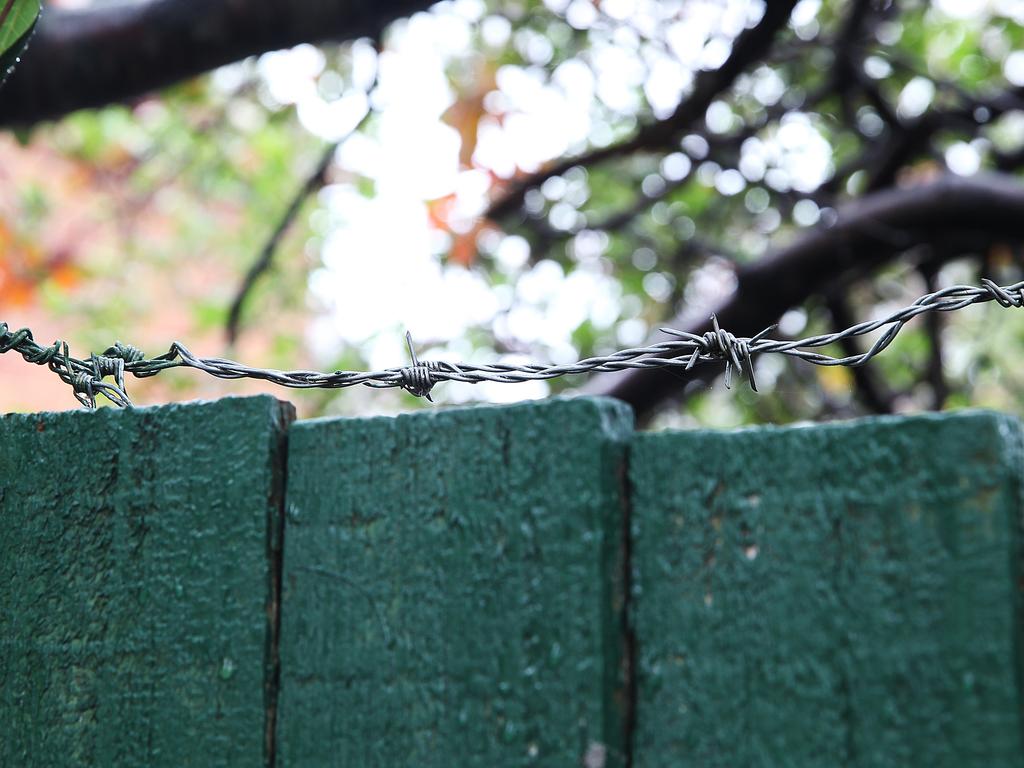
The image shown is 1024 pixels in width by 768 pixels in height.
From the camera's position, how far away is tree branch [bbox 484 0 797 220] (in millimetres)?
2990

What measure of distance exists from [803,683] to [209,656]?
60 cm

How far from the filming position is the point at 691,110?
3.55m

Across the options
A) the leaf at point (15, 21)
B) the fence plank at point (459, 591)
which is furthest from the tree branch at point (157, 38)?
the fence plank at point (459, 591)

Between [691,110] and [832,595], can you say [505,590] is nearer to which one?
[832,595]

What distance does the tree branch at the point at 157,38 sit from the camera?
2.50 meters

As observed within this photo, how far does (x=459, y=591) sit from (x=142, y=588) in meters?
0.37

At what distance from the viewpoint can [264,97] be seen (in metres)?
4.80

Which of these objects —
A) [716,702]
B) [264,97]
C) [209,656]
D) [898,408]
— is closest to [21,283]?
[264,97]

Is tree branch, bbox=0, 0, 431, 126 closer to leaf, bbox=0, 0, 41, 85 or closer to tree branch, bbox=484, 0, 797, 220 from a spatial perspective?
tree branch, bbox=484, 0, 797, 220

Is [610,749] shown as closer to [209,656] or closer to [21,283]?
[209,656]

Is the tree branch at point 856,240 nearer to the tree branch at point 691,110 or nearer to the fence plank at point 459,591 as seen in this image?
the tree branch at point 691,110

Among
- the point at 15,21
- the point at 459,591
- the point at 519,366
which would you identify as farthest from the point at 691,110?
the point at 459,591

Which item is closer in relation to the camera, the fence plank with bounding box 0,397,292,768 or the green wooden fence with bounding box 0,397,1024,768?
the green wooden fence with bounding box 0,397,1024,768

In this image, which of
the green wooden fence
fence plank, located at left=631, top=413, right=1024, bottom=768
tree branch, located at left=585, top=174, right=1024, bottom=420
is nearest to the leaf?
the green wooden fence
